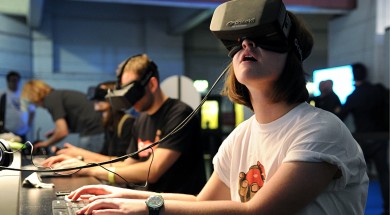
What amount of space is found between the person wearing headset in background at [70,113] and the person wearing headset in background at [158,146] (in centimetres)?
173

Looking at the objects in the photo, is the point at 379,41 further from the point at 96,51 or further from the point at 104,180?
the point at 96,51

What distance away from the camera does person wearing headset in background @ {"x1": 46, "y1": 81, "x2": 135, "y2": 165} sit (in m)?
2.44

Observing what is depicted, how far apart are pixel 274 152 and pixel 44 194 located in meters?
0.72

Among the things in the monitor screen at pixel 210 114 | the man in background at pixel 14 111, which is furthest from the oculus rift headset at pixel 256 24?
the monitor screen at pixel 210 114

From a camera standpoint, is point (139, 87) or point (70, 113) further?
point (70, 113)

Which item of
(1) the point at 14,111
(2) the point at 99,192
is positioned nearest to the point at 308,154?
(2) the point at 99,192

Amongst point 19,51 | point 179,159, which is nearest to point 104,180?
point 179,159

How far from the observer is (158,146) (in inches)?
79.7

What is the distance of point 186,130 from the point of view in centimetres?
203

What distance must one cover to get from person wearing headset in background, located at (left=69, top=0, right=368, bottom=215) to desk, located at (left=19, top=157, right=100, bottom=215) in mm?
102

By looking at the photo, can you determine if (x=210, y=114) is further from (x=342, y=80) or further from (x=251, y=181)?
(x=251, y=181)

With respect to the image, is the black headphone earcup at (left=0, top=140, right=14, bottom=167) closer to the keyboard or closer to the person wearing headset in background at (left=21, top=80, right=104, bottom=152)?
the keyboard

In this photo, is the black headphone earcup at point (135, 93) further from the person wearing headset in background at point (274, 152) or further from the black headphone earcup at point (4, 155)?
the person wearing headset in background at point (274, 152)

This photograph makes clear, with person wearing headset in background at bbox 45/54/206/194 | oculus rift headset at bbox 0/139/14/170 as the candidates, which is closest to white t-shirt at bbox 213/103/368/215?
oculus rift headset at bbox 0/139/14/170
